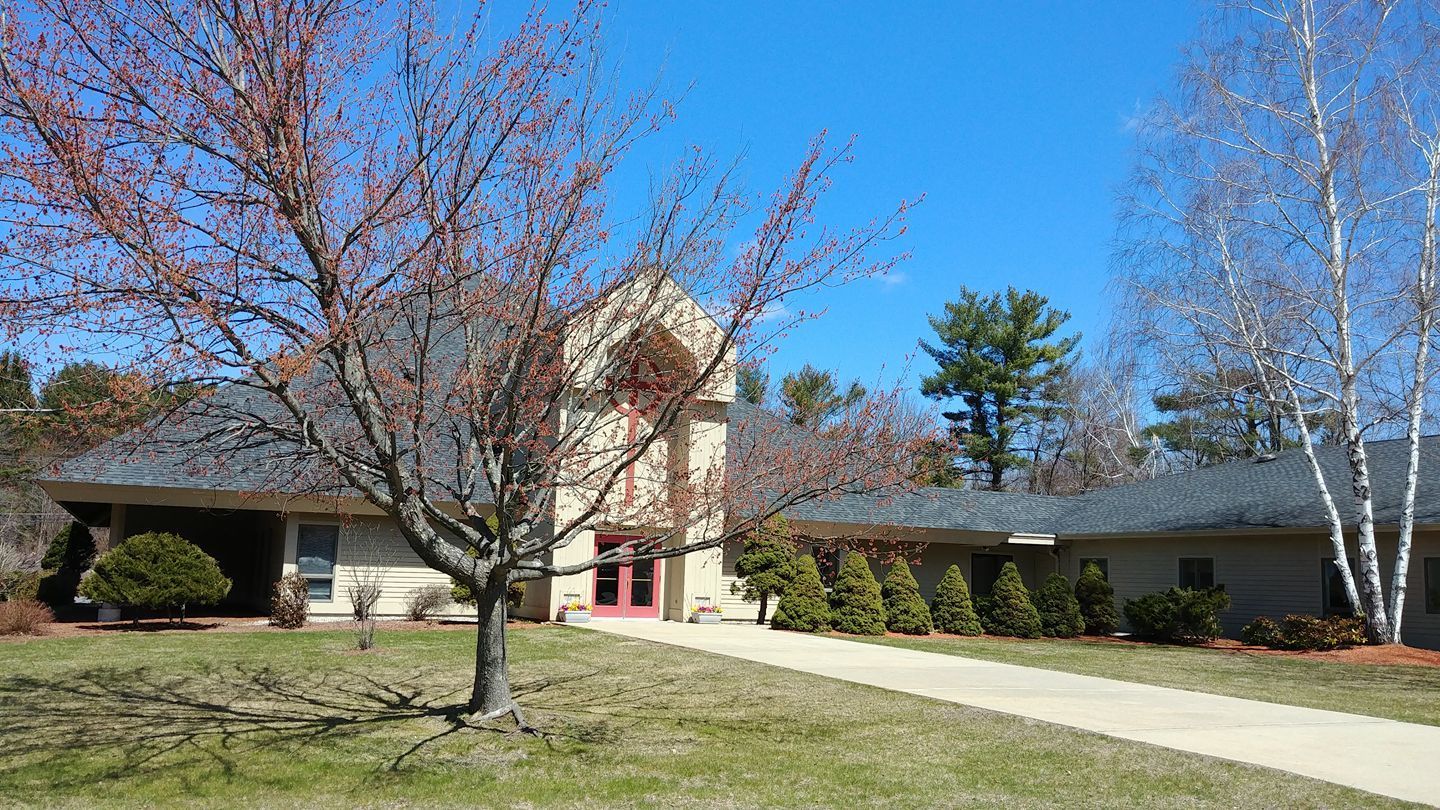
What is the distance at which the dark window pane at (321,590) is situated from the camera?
1908 centimetres

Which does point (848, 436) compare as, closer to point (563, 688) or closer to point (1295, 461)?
point (563, 688)

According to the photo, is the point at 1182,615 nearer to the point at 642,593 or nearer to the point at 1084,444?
the point at 642,593

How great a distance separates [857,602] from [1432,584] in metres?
10.7

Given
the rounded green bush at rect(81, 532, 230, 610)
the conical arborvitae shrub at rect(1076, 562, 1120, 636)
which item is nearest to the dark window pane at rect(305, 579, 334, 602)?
the rounded green bush at rect(81, 532, 230, 610)

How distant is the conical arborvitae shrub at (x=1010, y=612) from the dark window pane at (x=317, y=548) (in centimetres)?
1360

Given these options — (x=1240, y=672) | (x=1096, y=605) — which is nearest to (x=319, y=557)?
(x=1240, y=672)

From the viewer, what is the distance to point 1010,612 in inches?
882

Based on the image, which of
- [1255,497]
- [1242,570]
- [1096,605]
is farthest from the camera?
[1255,497]

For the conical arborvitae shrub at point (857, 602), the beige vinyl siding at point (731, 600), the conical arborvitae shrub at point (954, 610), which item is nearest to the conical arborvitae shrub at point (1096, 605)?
the conical arborvitae shrub at point (954, 610)

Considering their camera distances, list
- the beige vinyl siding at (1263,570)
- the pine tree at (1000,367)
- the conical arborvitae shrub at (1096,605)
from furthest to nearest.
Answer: the pine tree at (1000,367) < the conical arborvitae shrub at (1096,605) < the beige vinyl siding at (1263,570)

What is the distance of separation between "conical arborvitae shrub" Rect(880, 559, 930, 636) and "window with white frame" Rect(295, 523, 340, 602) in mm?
10876

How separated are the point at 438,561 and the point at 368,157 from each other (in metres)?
3.19

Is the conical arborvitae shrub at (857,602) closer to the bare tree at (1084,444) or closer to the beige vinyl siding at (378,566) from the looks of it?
the beige vinyl siding at (378,566)

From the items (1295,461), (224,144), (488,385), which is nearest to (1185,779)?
(488,385)
